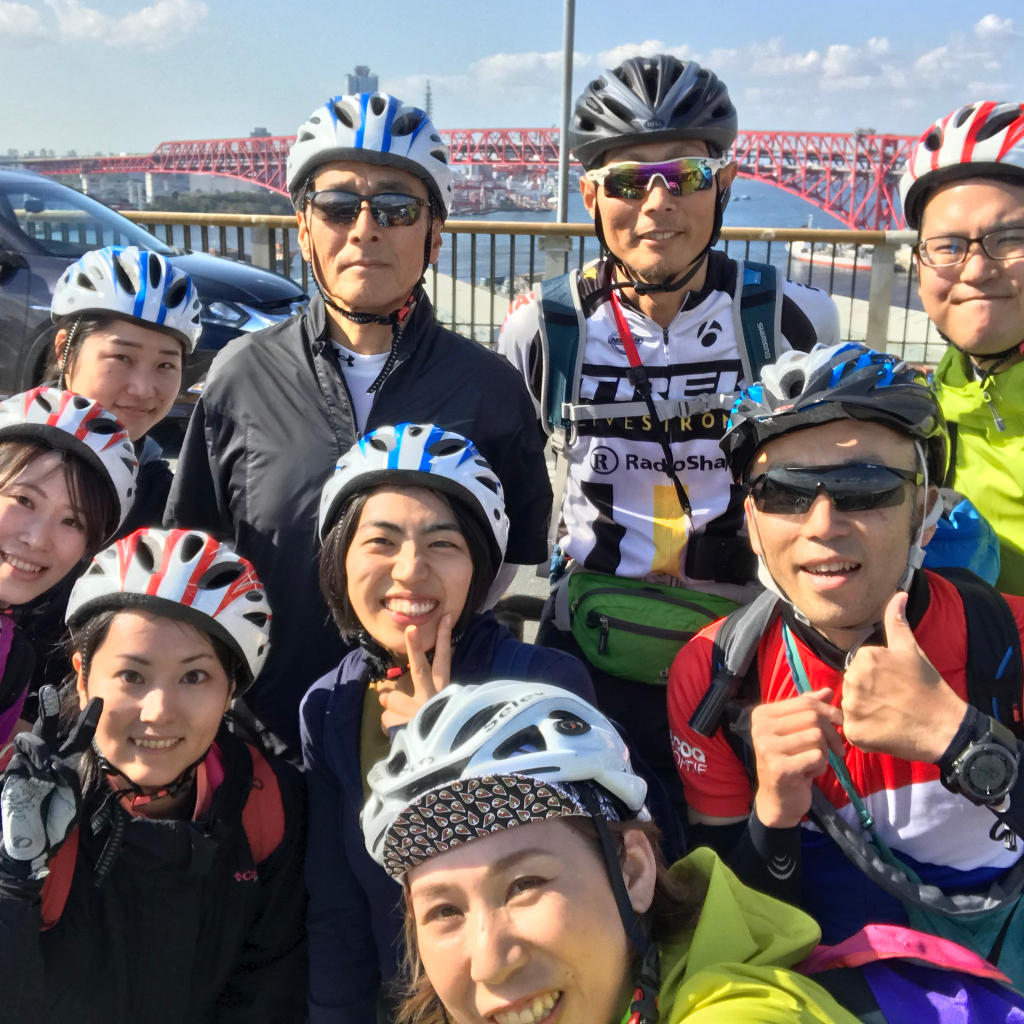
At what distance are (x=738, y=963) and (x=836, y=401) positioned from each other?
1.33 m

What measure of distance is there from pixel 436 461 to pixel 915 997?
177 centimetres

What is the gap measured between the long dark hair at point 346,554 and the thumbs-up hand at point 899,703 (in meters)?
1.13

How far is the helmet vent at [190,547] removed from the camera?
302 cm

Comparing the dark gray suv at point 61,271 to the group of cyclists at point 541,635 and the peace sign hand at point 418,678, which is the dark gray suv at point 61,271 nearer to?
the group of cyclists at point 541,635

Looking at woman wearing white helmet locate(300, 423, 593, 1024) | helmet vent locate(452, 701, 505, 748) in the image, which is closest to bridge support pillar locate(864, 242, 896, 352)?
woman wearing white helmet locate(300, 423, 593, 1024)

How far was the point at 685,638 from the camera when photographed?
3348 mm

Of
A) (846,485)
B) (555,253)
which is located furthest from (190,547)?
(555,253)

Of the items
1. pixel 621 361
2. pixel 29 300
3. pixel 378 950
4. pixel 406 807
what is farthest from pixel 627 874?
pixel 29 300

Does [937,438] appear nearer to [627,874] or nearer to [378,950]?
[627,874]

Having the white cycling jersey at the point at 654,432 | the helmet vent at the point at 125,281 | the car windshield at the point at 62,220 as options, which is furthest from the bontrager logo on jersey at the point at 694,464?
the car windshield at the point at 62,220

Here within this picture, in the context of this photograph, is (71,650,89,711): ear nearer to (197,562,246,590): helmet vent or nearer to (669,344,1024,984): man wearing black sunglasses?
(197,562,246,590): helmet vent

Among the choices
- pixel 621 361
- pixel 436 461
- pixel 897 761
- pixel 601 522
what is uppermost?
pixel 621 361

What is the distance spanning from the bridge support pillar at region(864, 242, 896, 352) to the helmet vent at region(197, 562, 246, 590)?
897 centimetres

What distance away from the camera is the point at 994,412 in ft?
10.7
